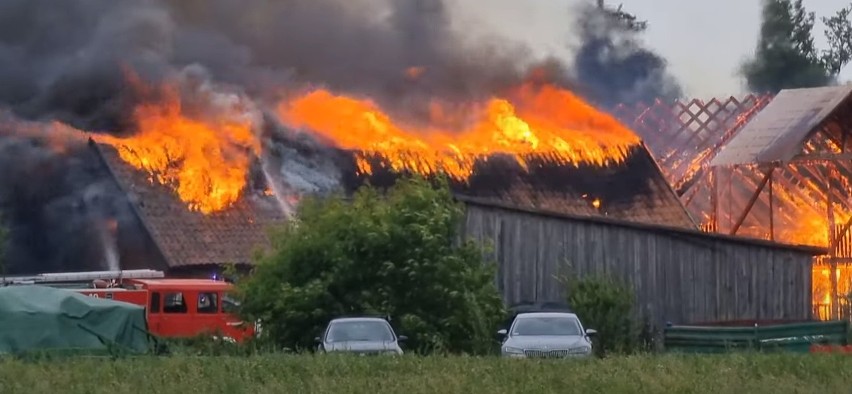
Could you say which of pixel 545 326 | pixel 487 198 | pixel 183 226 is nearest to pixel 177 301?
pixel 183 226

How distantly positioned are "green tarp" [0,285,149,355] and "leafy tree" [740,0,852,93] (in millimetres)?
48678

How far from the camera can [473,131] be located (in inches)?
2157

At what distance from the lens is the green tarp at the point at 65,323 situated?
30.4 m

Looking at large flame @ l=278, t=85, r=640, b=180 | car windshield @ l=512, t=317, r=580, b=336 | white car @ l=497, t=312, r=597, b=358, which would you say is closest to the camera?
white car @ l=497, t=312, r=597, b=358

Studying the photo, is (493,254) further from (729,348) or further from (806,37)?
(806,37)

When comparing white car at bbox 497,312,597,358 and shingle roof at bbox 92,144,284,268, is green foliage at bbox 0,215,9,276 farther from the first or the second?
white car at bbox 497,312,597,358

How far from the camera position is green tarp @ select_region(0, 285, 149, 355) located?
99.7ft

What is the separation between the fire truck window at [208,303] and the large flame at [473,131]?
11.7 metres

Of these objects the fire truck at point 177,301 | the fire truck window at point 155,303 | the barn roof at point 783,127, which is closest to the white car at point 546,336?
the fire truck at point 177,301

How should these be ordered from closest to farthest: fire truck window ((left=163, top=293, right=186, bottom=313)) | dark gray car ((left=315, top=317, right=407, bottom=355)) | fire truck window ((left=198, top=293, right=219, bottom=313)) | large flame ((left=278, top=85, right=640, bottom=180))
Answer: dark gray car ((left=315, top=317, right=407, bottom=355)) → fire truck window ((left=163, top=293, right=186, bottom=313)) → fire truck window ((left=198, top=293, right=219, bottom=313)) → large flame ((left=278, top=85, right=640, bottom=180))

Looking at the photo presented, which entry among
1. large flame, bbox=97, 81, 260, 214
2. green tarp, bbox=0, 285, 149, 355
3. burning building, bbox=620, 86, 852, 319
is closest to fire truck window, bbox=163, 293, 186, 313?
large flame, bbox=97, 81, 260, 214

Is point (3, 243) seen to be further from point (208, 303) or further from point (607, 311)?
point (607, 311)

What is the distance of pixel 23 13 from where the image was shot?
156ft

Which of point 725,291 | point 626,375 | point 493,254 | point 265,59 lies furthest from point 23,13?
point 626,375
